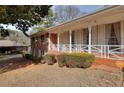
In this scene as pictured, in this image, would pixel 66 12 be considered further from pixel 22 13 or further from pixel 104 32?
pixel 104 32

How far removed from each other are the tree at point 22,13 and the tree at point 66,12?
46.2 metres

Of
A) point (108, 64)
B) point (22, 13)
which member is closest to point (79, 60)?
point (108, 64)

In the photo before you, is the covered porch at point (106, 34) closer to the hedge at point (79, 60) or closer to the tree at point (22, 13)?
the hedge at point (79, 60)

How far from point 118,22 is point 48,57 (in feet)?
24.8

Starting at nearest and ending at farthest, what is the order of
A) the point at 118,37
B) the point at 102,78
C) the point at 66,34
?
the point at 102,78 < the point at 118,37 < the point at 66,34

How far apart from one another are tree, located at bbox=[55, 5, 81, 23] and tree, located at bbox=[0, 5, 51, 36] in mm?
46243

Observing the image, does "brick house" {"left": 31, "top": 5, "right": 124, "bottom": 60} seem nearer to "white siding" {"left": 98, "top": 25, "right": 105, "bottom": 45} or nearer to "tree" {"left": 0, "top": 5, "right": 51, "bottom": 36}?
"white siding" {"left": 98, "top": 25, "right": 105, "bottom": 45}

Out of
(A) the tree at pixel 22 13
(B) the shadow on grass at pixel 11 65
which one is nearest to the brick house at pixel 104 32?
(A) the tree at pixel 22 13

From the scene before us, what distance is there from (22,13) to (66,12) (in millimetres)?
54002

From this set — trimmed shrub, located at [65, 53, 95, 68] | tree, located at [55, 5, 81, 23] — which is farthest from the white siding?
tree, located at [55, 5, 81, 23]

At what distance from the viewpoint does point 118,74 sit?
37.2ft
